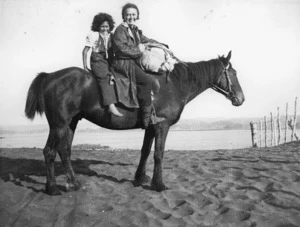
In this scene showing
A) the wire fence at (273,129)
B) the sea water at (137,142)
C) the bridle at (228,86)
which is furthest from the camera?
the sea water at (137,142)

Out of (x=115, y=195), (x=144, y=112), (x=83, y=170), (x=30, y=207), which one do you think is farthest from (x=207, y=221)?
(x=83, y=170)

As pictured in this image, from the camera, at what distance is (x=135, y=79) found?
4.74m

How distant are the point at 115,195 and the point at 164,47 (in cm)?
282

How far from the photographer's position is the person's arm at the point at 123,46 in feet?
15.3

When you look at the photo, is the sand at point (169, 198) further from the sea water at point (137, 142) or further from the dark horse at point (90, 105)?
the sea water at point (137, 142)

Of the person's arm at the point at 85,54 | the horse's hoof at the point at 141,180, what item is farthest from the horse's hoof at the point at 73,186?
the person's arm at the point at 85,54

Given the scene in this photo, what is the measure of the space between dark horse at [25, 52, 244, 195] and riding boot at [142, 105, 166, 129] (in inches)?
3.5

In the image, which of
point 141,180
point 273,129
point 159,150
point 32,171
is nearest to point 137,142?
point 273,129

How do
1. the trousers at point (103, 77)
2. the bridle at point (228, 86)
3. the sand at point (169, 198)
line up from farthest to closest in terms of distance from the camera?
the bridle at point (228, 86) → the trousers at point (103, 77) → the sand at point (169, 198)

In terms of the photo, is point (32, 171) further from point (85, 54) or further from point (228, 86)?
point (228, 86)

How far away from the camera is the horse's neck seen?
17.0ft

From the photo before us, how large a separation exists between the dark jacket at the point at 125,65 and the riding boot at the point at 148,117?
174 millimetres

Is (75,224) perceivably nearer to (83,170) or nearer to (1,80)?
(83,170)

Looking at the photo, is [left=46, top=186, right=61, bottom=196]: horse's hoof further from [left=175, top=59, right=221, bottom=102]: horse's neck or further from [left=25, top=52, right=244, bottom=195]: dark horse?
[left=175, top=59, right=221, bottom=102]: horse's neck
